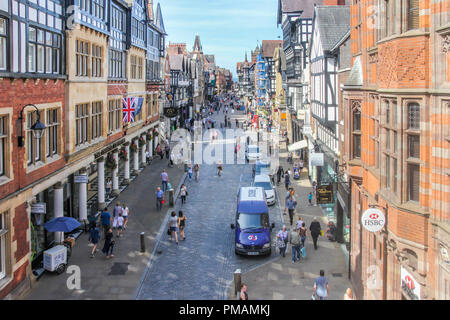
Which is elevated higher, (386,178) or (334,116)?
(334,116)

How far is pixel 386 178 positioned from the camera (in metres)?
11.3

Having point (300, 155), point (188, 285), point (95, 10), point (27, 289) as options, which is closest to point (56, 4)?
point (95, 10)

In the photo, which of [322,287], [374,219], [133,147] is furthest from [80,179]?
[374,219]

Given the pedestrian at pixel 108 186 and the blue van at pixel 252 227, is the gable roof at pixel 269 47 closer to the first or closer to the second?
the pedestrian at pixel 108 186

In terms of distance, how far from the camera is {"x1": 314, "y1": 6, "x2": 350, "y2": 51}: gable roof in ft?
83.5

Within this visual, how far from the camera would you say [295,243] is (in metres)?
17.8

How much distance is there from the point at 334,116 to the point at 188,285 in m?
11.9

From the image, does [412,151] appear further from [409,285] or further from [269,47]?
[269,47]

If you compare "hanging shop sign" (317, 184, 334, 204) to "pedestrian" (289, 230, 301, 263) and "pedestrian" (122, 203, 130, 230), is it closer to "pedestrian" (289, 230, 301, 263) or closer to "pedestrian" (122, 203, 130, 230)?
"pedestrian" (289, 230, 301, 263)

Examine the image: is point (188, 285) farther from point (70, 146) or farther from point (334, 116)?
point (334, 116)

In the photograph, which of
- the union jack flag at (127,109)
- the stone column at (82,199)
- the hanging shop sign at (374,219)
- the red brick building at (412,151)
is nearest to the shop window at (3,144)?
the stone column at (82,199)

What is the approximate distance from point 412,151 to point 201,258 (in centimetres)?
1061

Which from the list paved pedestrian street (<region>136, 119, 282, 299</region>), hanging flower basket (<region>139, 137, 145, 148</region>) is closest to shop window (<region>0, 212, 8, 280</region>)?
paved pedestrian street (<region>136, 119, 282, 299</region>)
